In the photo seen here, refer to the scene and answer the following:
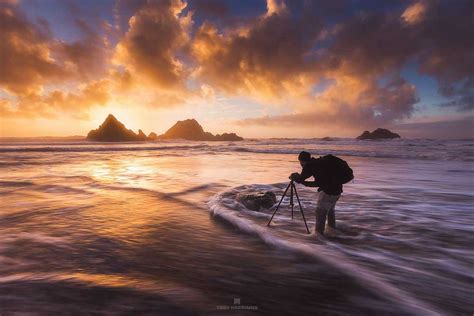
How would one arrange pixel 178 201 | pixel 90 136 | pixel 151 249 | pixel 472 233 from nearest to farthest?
pixel 151 249 < pixel 472 233 < pixel 178 201 < pixel 90 136

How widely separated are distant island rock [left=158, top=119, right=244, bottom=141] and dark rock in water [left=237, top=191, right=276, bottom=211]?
164 m

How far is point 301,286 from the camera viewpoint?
4016 millimetres

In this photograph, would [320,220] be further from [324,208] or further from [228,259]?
[228,259]

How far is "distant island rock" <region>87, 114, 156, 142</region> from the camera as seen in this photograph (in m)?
103

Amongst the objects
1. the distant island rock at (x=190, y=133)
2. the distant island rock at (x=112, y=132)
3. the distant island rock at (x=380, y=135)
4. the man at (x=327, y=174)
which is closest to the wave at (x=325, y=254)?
the man at (x=327, y=174)

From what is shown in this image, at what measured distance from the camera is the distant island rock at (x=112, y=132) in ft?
338

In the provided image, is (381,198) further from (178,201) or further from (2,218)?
(2,218)

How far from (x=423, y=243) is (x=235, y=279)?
4368mm

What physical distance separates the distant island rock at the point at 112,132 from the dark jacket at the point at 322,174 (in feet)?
355

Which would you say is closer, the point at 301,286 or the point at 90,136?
the point at 301,286

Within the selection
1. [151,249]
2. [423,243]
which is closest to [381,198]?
[423,243]

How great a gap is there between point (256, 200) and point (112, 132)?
108 m

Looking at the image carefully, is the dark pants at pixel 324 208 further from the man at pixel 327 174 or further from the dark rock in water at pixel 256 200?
the dark rock in water at pixel 256 200

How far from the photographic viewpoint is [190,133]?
17762 centimetres
